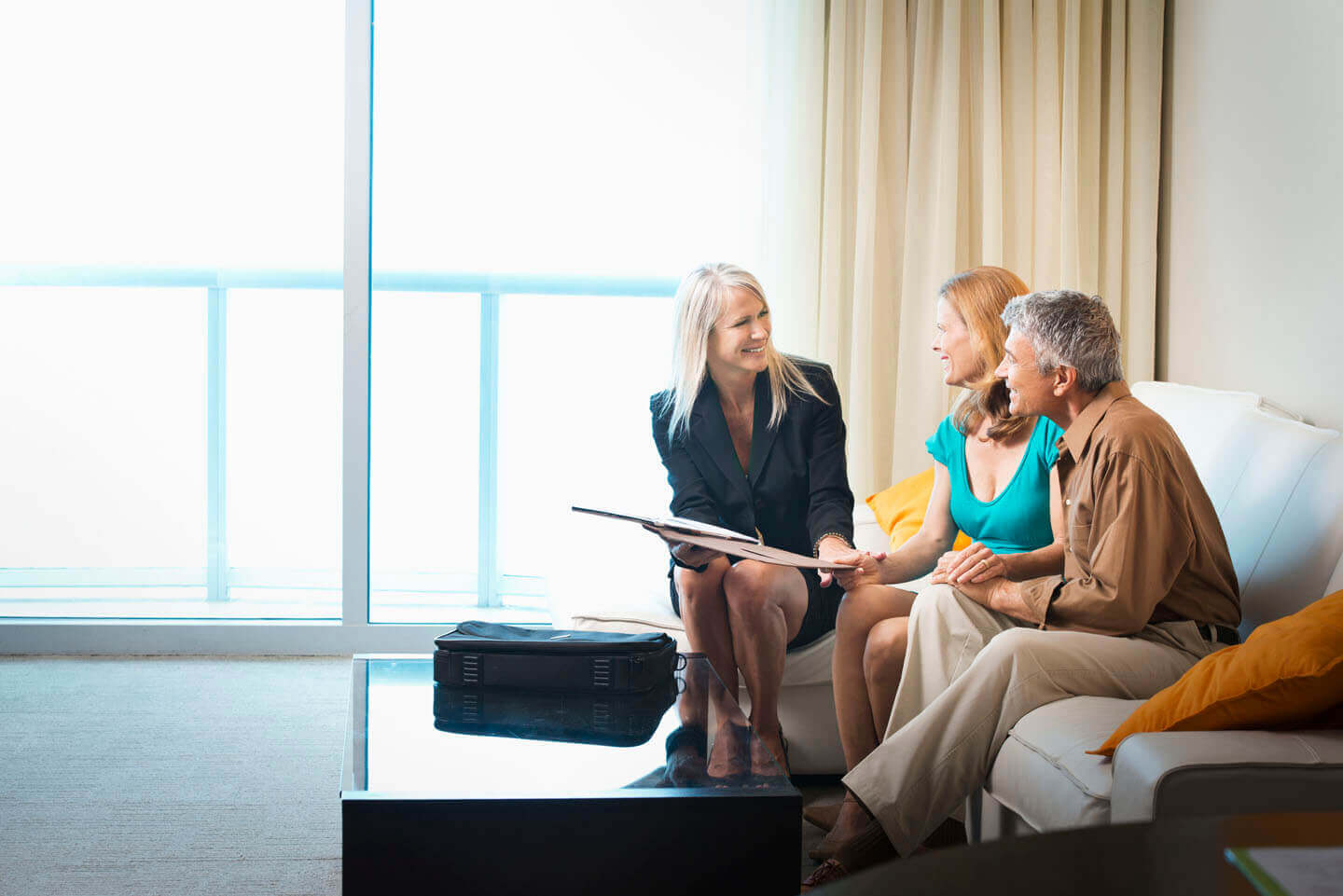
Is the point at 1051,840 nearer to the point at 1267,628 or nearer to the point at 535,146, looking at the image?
the point at 1267,628

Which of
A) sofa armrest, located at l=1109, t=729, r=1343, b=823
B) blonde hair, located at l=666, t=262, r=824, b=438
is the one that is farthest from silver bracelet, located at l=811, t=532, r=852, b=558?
sofa armrest, located at l=1109, t=729, r=1343, b=823

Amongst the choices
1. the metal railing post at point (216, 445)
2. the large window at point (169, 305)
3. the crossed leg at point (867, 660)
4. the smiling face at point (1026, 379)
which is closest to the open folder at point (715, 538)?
the crossed leg at point (867, 660)

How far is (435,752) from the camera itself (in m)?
1.58

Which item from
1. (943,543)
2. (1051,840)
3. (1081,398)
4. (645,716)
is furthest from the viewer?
(943,543)

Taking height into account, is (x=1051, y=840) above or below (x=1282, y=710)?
above

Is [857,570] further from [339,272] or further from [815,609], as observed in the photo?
[339,272]

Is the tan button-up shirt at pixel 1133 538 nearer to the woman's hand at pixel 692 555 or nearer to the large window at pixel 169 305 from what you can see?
the woman's hand at pixel 692 555

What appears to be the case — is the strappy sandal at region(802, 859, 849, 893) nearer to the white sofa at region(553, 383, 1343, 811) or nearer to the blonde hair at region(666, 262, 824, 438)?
the white sofa at region(553, 383, 1343, 811)

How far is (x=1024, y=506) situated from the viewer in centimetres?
222

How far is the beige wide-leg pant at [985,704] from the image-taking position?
1.78m

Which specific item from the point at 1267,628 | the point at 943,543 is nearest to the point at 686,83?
the point at 943,543

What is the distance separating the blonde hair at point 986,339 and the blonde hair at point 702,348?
39 centimetres

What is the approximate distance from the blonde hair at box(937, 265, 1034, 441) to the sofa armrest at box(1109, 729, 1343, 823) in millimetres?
1010

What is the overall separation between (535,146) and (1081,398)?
7.48 ft
